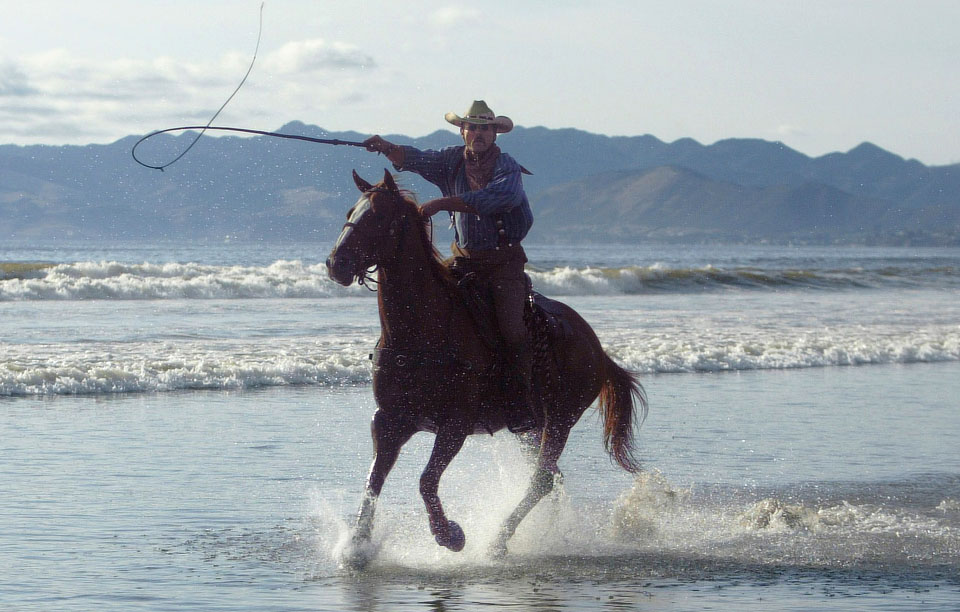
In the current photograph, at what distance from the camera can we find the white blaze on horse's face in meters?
6.03

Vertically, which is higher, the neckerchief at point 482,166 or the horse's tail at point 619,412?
the neckerchief at point 482,166

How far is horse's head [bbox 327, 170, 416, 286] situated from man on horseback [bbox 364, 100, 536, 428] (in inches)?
22.1

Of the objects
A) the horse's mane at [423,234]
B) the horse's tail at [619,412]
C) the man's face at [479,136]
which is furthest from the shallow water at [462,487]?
the man's face at [479,136]

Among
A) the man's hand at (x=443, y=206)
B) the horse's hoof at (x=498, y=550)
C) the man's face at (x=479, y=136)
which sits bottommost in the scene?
the horse's hoof at (x=498, y=550)

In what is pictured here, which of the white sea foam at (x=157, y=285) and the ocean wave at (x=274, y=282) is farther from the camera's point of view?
the ocean wave at (x=274, y=282)

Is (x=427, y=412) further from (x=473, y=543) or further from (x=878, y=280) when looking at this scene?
(x=878, y=280)

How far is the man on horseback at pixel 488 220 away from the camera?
Result: 22.5 feet

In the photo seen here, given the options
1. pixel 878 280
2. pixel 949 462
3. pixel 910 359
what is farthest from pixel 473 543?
pixel 878 280

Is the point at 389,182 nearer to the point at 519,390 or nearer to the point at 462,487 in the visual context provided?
the point at 519,390

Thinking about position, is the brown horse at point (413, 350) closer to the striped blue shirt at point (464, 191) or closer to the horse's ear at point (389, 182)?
the horse's ear at point (389, 182)

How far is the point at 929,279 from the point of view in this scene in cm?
5266

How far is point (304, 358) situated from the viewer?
16.2m

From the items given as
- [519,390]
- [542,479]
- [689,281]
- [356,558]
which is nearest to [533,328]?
[519,390]

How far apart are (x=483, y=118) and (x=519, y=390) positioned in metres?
1.60
